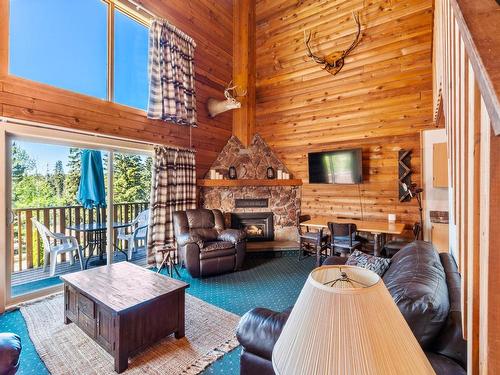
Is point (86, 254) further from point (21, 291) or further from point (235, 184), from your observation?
point (235, 184)

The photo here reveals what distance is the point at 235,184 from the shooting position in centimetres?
512

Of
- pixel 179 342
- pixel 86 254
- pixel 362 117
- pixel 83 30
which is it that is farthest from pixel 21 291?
pixel 362 117

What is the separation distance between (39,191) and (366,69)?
17.6ft

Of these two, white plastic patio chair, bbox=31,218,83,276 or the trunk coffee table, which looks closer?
the trunk coffee table

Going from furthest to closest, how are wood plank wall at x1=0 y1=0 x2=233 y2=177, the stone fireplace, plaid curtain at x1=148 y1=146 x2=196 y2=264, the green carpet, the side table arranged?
1. the stone fireplace
2. plaid curtain at x1=148 y1=146 x2=196 y2=264
3. the side table
4. wood plank wall at x1=0 y1=0 x2=233 y2=177
5. the green carpet

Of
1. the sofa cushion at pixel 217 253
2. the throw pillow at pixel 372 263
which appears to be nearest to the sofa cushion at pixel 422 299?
the throw pillow at pixel 372 263

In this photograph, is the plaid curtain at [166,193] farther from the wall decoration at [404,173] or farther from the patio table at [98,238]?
the wall decoration at [404,173]

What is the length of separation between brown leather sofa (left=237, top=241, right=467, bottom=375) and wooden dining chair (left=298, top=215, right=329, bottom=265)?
253cm

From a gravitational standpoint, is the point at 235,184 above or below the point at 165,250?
above

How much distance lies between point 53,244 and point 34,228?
0.32 m

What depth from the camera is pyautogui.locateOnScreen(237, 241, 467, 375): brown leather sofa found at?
111 centimetres

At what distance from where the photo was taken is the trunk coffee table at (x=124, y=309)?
1.94 meters

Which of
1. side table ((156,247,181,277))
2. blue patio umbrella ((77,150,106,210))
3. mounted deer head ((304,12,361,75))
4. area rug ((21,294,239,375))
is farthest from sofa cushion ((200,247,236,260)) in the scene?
mounted deer head ((304,12,361,75))

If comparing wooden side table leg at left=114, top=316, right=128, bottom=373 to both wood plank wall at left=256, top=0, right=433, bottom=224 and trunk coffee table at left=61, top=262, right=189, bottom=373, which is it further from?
wood plank wall at left=256, top=0, right=433, bottom=224
